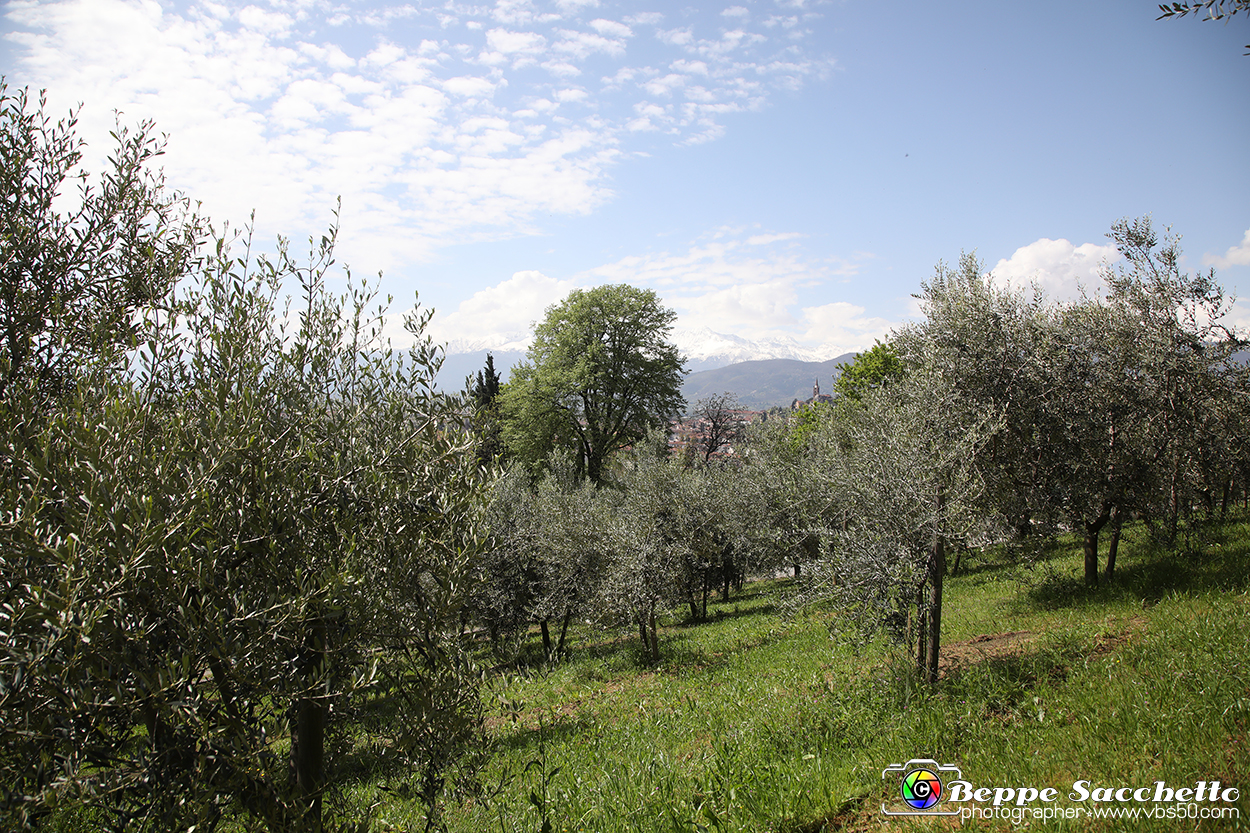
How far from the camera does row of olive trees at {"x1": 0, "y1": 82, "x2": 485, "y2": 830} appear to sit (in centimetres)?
354

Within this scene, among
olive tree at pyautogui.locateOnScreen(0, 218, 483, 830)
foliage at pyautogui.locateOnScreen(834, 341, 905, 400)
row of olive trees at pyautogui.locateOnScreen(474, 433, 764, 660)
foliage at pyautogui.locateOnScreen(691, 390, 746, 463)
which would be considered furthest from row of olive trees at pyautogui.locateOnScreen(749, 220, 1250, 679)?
foliage at pyautogui.locateOnScreen(691, 390, 746, 463)

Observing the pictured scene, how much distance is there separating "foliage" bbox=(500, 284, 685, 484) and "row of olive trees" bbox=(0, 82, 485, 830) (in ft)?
104

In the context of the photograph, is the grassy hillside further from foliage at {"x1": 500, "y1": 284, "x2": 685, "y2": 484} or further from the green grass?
foliage at {"x1": 500, "y1": 284, "x2": 685, "y2": 484}

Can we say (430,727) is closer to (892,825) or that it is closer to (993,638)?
(892,825)

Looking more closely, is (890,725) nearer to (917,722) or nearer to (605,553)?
(917,722)

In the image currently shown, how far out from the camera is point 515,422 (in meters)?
39.6

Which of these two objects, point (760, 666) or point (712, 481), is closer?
point (760, 666)

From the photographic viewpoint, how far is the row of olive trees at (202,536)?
11.6 feet

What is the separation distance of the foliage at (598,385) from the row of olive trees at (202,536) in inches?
1250

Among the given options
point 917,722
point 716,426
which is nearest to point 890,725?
point 917,722

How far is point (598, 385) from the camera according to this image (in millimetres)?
39062

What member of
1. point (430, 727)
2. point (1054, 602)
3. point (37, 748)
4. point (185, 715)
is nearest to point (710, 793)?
point (430, 727)

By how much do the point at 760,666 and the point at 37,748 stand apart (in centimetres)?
1458

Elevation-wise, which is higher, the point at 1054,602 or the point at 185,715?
the point at 185,715
